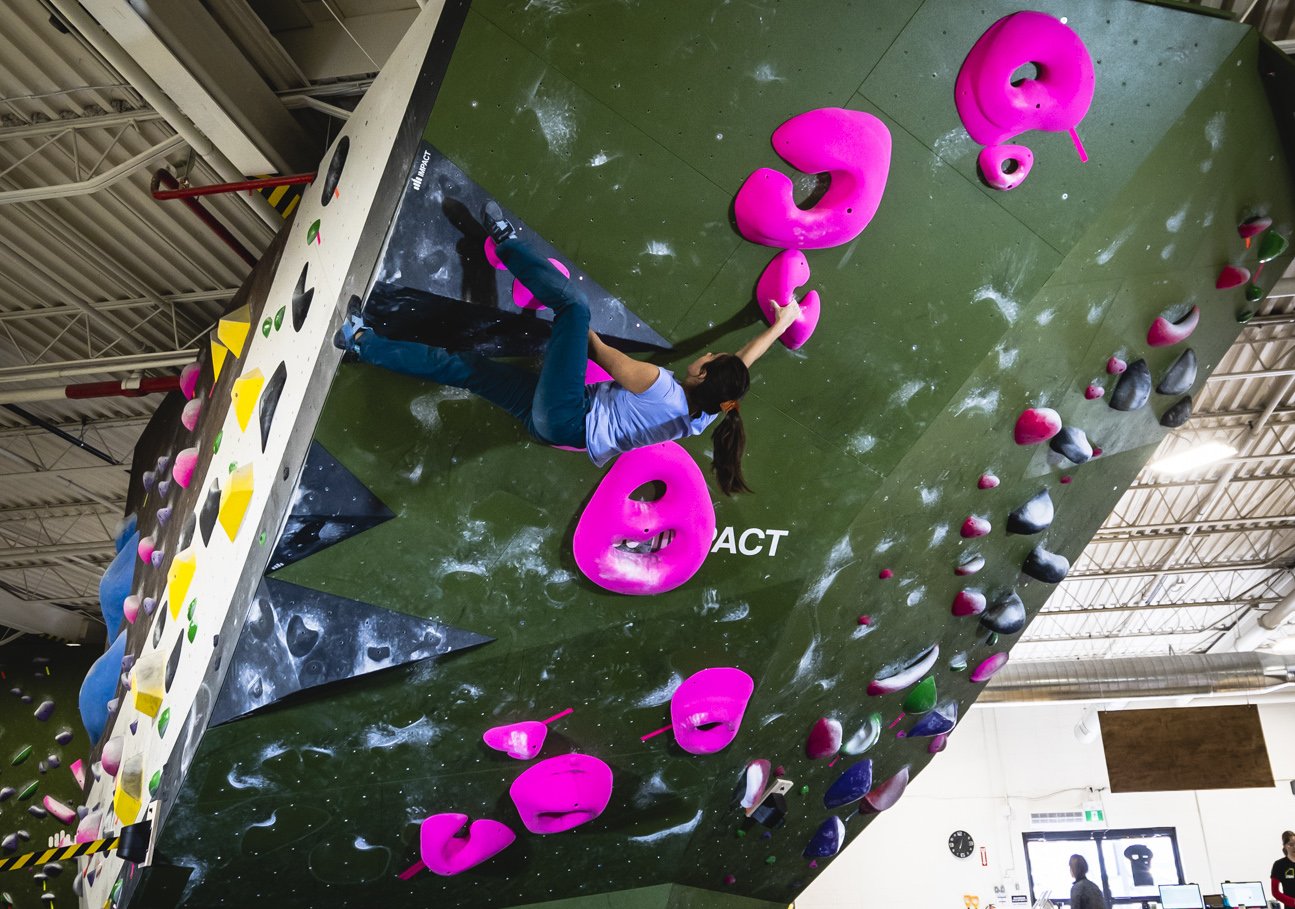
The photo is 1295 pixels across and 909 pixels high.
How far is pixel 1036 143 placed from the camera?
311cm

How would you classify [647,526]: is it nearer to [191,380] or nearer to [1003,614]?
[1003,614]

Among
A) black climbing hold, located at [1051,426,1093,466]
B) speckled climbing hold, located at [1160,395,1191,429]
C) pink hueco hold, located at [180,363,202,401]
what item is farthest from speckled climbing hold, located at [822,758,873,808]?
pink hueco hold, located at [180,363,202,401]

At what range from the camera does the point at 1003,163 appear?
310cm

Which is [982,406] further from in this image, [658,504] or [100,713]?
[100,713]

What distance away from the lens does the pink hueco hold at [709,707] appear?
3.90 meters

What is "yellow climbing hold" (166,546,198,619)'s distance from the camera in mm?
4000

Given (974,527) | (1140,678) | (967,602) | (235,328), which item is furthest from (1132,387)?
(1140,678)

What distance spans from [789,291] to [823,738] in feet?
7.70

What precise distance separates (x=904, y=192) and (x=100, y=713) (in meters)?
5.09

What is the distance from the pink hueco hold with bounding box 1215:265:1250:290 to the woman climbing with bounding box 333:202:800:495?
6.29ft

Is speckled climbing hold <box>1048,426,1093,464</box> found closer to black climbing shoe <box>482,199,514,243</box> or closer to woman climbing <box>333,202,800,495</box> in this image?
woman climbing <box>333,202,800,495</box>

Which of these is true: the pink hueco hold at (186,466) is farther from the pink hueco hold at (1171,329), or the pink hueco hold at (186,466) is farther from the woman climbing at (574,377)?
the pink hueco hold at (1171,329)

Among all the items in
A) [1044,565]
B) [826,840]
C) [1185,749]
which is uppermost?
[1185,749]

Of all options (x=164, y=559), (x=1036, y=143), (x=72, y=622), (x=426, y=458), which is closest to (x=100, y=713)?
(x=164, y=559)
